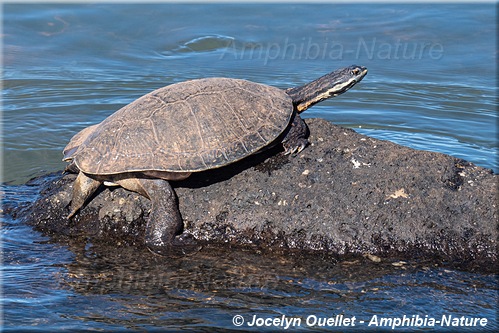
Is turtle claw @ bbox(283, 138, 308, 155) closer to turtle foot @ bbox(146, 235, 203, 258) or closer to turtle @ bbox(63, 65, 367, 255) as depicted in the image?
turtle @ bbox(63, 65, 367, 255)

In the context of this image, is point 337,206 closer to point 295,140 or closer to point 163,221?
point 295,140

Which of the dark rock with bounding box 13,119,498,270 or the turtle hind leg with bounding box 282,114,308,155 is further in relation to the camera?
the turtle hind leg with bounding box 282,114,308,155

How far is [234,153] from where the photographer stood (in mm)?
5410

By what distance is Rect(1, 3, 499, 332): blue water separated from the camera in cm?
486

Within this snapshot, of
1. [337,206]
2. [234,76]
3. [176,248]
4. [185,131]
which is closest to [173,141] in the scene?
[185,131]

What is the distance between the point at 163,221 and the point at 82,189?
0.73 m

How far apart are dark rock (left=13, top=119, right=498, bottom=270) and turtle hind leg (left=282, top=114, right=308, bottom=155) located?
0.24ft

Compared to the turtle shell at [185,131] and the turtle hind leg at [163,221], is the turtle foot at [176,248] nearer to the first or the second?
the turtle hind leg at [163,221]

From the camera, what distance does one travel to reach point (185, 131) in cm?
545

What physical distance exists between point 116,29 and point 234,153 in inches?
342

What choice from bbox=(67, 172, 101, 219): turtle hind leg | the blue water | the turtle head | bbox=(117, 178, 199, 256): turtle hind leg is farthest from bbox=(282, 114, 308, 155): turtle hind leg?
bbox=(67, 172, 101, 219): turtle hind leg

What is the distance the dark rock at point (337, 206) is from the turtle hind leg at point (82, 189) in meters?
0.10

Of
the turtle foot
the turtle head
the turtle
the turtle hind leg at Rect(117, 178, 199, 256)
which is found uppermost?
the turtle head

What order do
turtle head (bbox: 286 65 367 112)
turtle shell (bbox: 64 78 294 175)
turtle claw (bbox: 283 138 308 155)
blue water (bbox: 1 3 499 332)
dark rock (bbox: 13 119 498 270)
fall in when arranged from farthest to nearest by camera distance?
turtle head (bbox: 286 65 367 112)
turtle claw (bbox: 283 138 308 155)
turtle shell (bbox: 64 78 294 175)
dark rock (bbox: 13 119 498 270)
blue water (bbox: 1 3 499 332)
